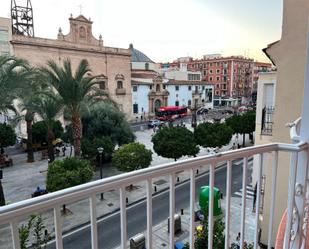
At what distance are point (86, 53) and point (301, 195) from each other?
26367 millimetres

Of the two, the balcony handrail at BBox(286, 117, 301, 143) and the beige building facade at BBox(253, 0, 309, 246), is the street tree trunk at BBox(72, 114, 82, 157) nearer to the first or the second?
the beige building facade at BBox(253, 0, 309, 246)

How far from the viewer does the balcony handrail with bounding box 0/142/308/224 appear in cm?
77

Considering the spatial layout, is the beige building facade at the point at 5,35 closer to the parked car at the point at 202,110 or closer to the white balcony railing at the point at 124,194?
the white balcony railing at the point at 124,194

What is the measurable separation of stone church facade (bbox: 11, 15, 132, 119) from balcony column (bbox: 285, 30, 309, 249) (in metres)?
18.8

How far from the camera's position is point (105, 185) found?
0.99 metres

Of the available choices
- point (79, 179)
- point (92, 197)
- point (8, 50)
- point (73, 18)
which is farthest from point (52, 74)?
point (73, 18)

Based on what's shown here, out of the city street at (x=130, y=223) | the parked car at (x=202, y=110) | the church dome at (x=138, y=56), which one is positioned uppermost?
the church dome at (x=138, y=56)

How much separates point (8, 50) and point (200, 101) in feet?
92.7

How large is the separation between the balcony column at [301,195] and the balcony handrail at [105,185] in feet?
0.29

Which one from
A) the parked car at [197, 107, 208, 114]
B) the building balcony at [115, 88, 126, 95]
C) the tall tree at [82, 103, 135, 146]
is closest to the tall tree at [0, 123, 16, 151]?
the tall tree at [82, 103, 135, 146]

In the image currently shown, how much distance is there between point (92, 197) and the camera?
0.96 m

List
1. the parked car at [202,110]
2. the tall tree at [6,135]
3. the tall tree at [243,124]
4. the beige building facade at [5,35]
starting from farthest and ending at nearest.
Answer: the parked car at [202,110], the beige building facade at [5,35], the tall tree at [243,124], the tall tree at [6,135]

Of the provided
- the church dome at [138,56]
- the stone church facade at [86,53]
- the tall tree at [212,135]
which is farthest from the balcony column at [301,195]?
the church dome at [138,56]

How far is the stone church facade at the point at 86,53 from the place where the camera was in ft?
72.6
